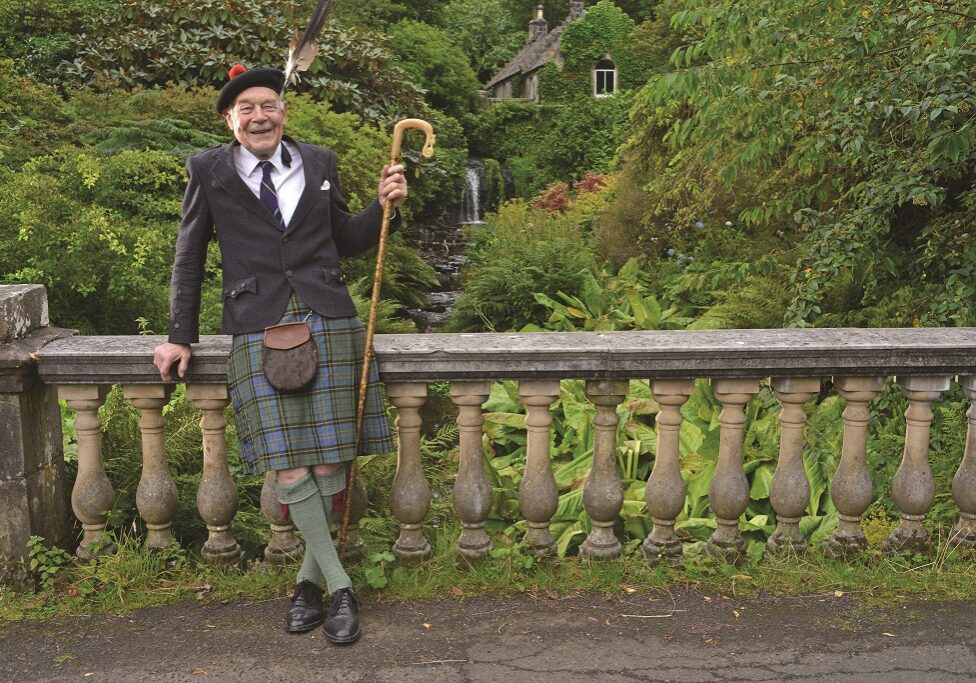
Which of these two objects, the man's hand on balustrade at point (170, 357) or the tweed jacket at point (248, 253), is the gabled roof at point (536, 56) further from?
the man's hand on balustrade at point (170, 357)

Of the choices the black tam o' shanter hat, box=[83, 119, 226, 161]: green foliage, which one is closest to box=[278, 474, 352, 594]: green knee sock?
the black tam o' shanter hat

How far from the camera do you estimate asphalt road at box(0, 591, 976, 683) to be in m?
2.83

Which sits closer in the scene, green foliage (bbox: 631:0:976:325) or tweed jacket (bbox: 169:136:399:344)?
tweed jacket (bbox: 169:136:399:344)

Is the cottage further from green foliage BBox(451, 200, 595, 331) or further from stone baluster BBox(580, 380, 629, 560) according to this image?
stone baluster BBox(580, 380, 629, 560)

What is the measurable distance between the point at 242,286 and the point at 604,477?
1.52 meters

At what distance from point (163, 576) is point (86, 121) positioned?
27.7 feet

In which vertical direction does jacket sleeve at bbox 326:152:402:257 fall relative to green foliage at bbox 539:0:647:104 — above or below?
below

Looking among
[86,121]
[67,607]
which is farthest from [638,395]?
Answer: [86,121]

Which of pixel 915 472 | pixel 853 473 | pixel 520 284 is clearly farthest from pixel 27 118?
pixel 915 472

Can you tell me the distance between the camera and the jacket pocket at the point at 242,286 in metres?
3.07

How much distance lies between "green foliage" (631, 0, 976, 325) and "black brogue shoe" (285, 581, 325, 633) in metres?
2.69

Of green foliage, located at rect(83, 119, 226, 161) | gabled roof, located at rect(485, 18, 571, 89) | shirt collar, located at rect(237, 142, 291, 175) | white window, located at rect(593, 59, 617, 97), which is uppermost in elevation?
gabled roof, located at rect(485, 18, 571, 89)

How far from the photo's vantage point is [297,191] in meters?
3.17

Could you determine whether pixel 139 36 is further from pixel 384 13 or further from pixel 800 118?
pixel 384 13
